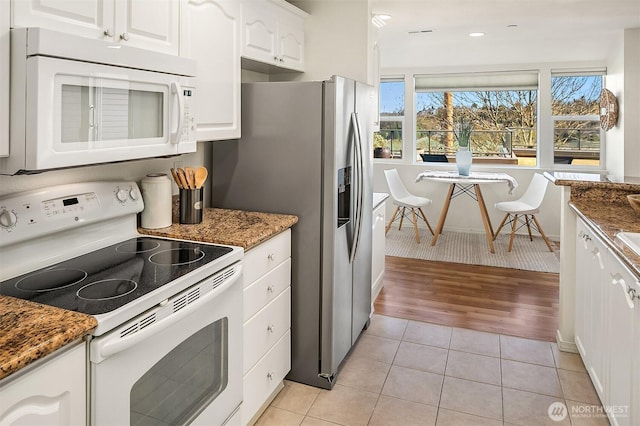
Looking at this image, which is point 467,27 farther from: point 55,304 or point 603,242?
point 55,304

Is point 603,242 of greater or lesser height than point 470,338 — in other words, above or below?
above

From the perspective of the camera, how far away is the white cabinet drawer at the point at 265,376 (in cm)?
199

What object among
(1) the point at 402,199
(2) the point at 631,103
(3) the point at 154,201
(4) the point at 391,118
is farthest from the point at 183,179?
(4) the point at 391,118

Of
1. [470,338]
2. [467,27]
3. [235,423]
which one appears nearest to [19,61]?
[235,423]

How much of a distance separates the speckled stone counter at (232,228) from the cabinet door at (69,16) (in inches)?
32.1

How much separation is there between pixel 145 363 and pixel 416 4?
3220mm

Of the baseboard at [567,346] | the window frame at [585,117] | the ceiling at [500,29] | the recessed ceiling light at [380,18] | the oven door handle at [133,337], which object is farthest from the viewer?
the window frame at [585,117]

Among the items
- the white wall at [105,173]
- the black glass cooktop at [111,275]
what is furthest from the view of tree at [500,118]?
the black glass cooktop at [111,275]

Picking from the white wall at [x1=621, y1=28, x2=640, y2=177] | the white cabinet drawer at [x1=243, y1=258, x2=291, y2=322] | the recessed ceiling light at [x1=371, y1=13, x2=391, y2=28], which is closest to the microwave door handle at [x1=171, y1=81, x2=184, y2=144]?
the white cabinet drawer at [x1=243, y1=258, x2=291, y2=322]

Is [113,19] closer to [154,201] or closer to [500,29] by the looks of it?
[154,201]

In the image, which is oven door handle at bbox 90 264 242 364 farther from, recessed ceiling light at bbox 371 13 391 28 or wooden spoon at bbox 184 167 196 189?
recessed ceiling light at bbox 371 13 391 28

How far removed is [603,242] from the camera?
204 centimetres

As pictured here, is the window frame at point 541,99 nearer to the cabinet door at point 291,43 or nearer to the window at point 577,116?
the window at point 577,116

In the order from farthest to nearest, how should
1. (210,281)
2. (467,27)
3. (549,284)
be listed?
1. (467,27)
2. (549,284)
3. (210,281)
